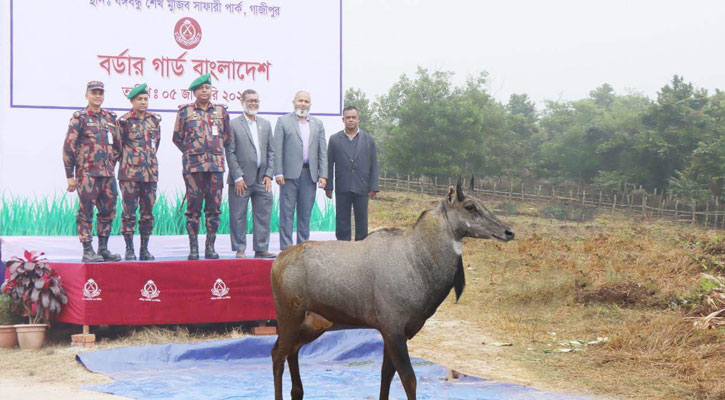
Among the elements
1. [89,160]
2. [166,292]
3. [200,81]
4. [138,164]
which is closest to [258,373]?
[166,292]

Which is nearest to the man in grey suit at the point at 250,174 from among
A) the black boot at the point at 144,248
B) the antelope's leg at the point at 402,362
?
the black boot at the point at 144,248

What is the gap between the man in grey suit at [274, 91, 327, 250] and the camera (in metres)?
9.98

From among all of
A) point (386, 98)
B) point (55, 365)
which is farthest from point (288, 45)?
point (386, 98)

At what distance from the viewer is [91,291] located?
30.9 ft

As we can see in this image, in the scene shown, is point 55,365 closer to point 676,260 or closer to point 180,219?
point 180,219

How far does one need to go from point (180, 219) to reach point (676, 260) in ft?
31.9

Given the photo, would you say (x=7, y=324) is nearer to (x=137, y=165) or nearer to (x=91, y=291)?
(x=91, y=291)

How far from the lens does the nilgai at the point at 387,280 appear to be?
5836 mm

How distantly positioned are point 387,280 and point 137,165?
502 centimetres

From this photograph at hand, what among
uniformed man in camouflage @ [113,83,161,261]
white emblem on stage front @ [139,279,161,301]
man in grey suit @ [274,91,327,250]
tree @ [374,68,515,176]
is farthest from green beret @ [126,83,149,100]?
tree @ [374,68,515,176]

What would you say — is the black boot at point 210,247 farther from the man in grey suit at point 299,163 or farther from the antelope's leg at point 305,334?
the antelope's leg at point 305,334

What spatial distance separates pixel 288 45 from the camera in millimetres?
10773

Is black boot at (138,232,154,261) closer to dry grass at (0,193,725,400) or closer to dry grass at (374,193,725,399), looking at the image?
dry grass at (0,193,725,400)

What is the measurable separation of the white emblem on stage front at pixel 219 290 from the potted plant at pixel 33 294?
1.80m
